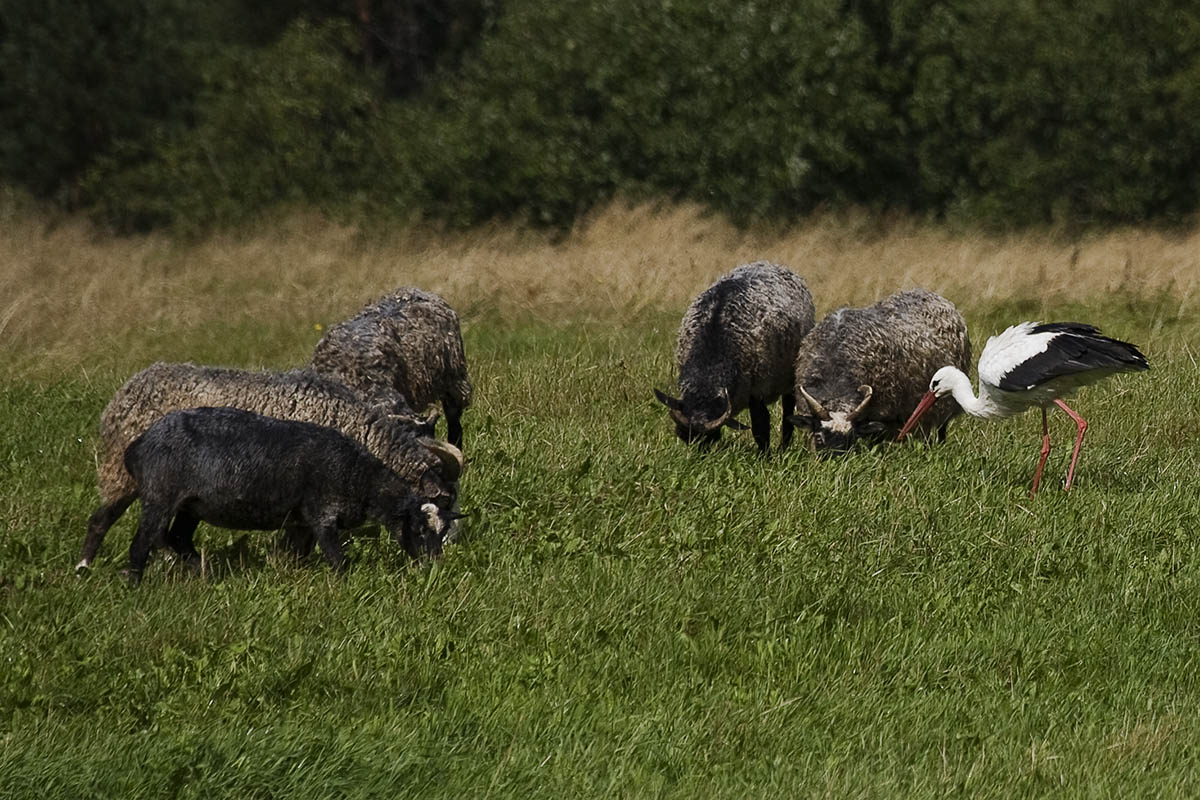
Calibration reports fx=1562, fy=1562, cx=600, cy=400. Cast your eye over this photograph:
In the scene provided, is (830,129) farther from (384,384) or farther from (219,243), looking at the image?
(384,384)

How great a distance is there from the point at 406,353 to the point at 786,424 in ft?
10.6

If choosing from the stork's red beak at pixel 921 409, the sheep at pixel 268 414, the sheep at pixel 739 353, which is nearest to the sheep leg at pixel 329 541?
the sheep at pixel 268 414

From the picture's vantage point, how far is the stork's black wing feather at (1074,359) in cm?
979

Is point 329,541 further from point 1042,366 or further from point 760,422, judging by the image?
point 760,422

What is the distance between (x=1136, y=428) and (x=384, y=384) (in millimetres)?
6016

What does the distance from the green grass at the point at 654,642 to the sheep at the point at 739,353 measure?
1068 mm

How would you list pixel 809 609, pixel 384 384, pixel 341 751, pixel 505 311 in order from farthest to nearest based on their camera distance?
pixel 505 311 < pixel 384 384 < pixel 809 609 < pixel 341 751

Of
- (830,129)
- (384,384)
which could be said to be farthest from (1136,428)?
(830,129)

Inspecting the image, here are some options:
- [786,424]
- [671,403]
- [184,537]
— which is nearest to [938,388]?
[671,403]

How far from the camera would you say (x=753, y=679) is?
7.13 meters

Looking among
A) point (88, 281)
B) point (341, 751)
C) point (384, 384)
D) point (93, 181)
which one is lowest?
point (93, 181)

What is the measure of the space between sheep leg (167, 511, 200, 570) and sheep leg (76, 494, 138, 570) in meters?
0.35

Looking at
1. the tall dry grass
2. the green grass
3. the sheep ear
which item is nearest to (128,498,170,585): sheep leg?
the green grass

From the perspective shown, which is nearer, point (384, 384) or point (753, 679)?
point (753, 679)
